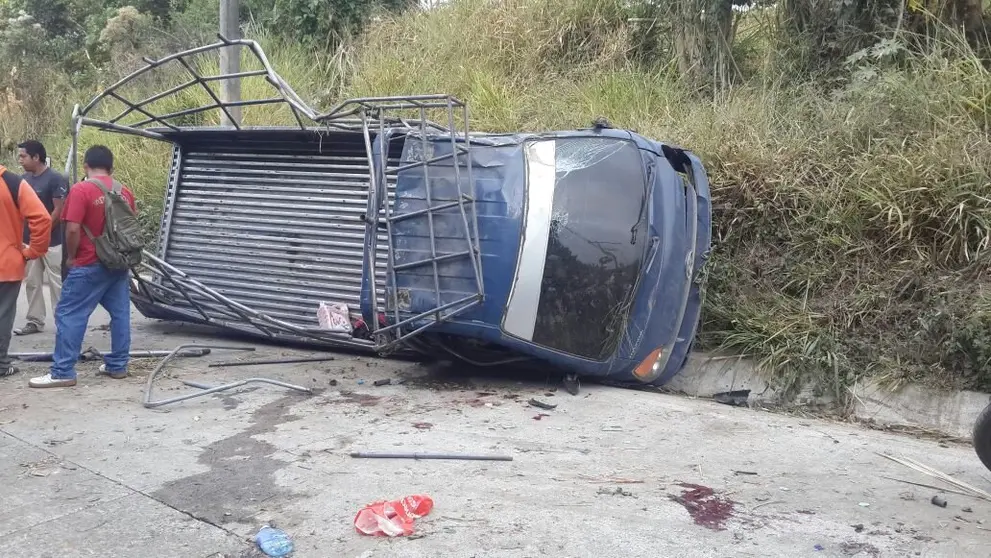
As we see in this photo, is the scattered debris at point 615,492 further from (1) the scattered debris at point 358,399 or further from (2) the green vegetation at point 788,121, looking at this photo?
(2) the green vegetation at point 788,121

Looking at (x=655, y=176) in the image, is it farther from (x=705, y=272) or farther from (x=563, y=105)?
(x=563, y=105)

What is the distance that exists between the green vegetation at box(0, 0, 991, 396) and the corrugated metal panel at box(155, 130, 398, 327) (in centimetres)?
224

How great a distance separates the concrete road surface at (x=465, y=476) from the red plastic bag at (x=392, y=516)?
0.04 metres

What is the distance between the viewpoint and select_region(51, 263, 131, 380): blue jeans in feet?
18.2

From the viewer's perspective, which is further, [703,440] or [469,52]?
[469,52]

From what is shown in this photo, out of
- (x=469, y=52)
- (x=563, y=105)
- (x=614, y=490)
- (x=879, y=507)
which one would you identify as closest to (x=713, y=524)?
(x=614, y=490)

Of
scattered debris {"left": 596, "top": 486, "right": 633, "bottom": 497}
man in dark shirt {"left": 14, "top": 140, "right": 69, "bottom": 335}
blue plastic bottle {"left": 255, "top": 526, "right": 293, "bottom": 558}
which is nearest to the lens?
blue plastic bottle {"left": 255, "top": 526, "right": 293, "bottom": 558}

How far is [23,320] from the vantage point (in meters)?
7.79

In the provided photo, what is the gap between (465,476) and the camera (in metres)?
4.16

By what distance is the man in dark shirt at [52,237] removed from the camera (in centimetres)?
671

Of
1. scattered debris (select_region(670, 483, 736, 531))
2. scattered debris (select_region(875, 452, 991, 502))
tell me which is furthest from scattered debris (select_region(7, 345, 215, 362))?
scattered debris (select_region(875, 452, 991, 502))

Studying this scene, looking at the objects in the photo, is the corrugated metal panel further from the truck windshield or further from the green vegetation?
the green vegetation

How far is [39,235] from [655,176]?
403 cm

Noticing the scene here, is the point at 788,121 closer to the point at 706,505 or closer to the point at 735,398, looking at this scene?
the point at 735,398
